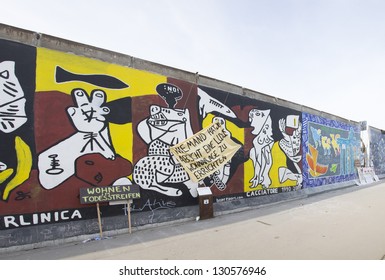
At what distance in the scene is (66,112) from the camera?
554cm

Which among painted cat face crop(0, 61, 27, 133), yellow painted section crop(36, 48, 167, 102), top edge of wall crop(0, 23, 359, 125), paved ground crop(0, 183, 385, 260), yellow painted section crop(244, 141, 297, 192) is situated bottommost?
paved ground crop(0, 183, 385, 260)

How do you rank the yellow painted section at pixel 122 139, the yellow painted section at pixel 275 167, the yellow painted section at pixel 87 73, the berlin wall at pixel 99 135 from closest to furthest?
the berlin wall at pixel 99 135
the yellow painted section at pixel 87 73
the yellow painted section at pixel 122 139
the yellow painted section at pixel 275 167

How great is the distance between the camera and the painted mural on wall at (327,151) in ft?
42.1

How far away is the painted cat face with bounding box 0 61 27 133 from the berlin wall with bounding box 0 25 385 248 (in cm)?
2

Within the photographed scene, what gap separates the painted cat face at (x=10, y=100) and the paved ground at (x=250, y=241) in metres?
2.61

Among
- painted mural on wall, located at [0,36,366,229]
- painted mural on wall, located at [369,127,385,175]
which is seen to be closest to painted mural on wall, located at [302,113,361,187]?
painted mural on wall, located at [369,127,385,175]

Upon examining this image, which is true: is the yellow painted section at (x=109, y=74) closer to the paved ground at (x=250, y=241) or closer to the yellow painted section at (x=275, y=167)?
the paved ground at (x=250, y=241)

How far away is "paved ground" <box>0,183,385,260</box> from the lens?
4293 mm

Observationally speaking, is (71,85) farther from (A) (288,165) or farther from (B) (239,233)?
(A) (288,165)

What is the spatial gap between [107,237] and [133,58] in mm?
4842

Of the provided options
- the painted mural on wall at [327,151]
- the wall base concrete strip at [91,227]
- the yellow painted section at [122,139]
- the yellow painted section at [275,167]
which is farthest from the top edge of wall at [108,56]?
the painted mural on wall at [327,151]

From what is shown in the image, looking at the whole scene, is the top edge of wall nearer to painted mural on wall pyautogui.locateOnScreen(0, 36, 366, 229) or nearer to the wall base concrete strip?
painted mural on wall pyautogui.locateOnScreen(0, 36, 366, 229)

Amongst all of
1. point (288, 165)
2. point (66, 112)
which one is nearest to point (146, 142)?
point (66, 112)

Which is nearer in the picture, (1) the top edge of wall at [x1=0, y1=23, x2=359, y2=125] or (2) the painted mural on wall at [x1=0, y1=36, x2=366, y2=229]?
(2) the painted mural on wall at [x1=0, y1=36, x2=366, y2=229]
